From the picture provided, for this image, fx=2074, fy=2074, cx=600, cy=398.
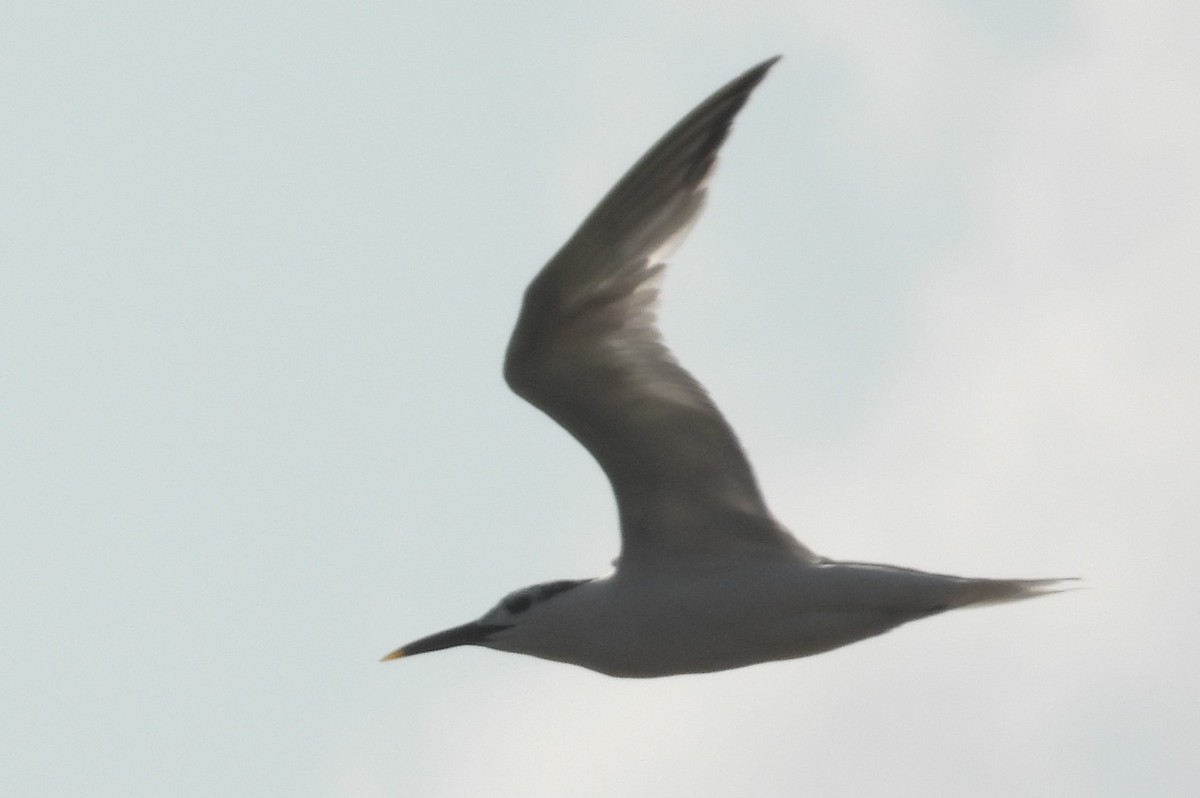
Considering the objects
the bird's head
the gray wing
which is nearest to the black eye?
the bird's head

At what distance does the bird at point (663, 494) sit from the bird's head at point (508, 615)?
0.08ft

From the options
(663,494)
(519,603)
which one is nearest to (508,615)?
(519,603)

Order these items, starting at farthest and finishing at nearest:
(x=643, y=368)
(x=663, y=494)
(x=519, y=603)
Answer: (x=519, y=603)
(x=663, y=494)
(x=643, y=368)

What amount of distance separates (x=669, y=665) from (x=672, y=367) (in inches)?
56.1

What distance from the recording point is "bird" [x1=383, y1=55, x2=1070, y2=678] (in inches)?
373

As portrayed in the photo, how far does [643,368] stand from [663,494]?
0.68 m

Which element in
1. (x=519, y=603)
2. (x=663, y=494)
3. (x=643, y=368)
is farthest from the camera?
(x=519, y=603)

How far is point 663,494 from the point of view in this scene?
9984 millimetres

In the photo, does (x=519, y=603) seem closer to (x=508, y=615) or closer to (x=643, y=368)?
(x=508, y=615)

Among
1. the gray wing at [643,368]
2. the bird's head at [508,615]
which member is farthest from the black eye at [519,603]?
the gray wing at [643,368]

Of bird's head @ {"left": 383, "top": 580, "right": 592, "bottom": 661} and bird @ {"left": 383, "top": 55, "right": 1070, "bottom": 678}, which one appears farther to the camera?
bird's head @ {"left": 383, "top": 580, "right": 592, "bottom": 661}

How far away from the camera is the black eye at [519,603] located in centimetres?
1033

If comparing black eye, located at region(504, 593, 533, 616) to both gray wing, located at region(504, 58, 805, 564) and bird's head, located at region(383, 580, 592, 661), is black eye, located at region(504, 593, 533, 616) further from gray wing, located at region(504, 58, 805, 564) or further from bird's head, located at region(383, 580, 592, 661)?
gray wing, located at region(504, 58, 805, 564)

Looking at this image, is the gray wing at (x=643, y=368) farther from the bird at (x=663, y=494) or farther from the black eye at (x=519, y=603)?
the black eye at (x=519, y=603)
